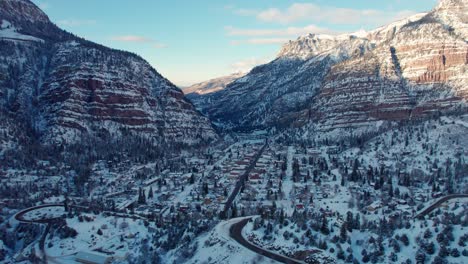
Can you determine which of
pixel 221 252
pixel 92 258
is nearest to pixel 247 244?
pixel 221 252

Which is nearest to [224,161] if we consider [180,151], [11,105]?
[180,151]

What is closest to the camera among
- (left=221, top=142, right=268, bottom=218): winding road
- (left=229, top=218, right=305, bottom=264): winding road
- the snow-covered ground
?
(left=229, top=218, right=305, bottom=264): winding road

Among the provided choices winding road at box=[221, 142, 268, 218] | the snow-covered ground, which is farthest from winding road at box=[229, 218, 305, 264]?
winding road at box=[221, 142, 268, 218]

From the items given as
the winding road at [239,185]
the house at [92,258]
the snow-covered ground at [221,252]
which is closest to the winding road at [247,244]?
the snow-covered ground at [221,252]

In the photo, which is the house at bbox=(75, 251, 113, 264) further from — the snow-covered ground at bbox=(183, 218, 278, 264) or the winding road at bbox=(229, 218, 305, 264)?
the winding road at bbox=(229, 218, 305, 264)

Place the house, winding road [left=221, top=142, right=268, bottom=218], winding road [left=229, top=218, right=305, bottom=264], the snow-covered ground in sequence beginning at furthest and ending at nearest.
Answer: winding road [left=221, top=142, right=268, bottom=218] < the house < the snow-covered ground < winding road [left=229, top=218, right=305, bottom=264]

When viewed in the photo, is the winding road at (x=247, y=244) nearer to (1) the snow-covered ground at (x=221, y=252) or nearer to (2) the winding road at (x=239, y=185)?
(1) the snow-covered ground at (x=221, y=252)

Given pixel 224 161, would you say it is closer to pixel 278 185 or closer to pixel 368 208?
pixel 278 185
